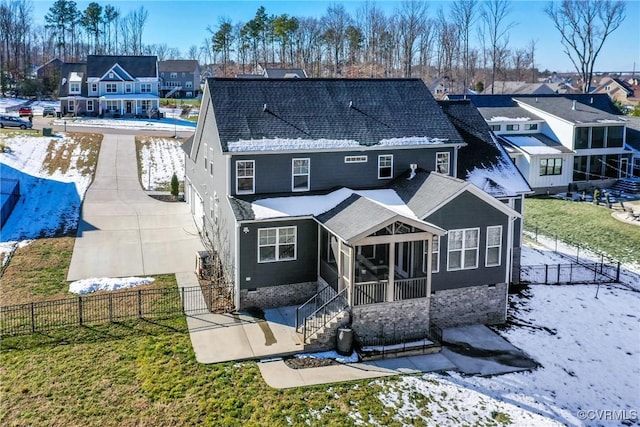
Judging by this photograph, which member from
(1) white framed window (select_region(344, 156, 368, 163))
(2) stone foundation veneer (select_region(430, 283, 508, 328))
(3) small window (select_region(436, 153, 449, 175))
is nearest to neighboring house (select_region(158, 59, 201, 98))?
(1) white framed window (select_region(344, 156, 368, 163))

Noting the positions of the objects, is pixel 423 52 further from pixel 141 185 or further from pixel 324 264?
→ pixel 324 264

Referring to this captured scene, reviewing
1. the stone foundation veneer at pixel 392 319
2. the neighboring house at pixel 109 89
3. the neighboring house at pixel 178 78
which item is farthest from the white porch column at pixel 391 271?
the neighboring house at pixel 178 78

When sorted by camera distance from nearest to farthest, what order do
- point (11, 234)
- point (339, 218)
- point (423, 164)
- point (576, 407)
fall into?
point (576, 407) < point (339, 218) < point (423, 164) < point (11, 234)

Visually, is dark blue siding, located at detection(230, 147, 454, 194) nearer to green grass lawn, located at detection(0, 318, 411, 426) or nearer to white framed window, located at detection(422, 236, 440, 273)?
white framed window, located at detection(422, 236, 440, 273)

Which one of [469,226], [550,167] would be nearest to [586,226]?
[550,167]

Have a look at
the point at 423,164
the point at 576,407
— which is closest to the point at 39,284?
the point at 423,164

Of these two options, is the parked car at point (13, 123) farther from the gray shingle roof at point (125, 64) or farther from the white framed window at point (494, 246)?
the white framed window at point (494, 246)
